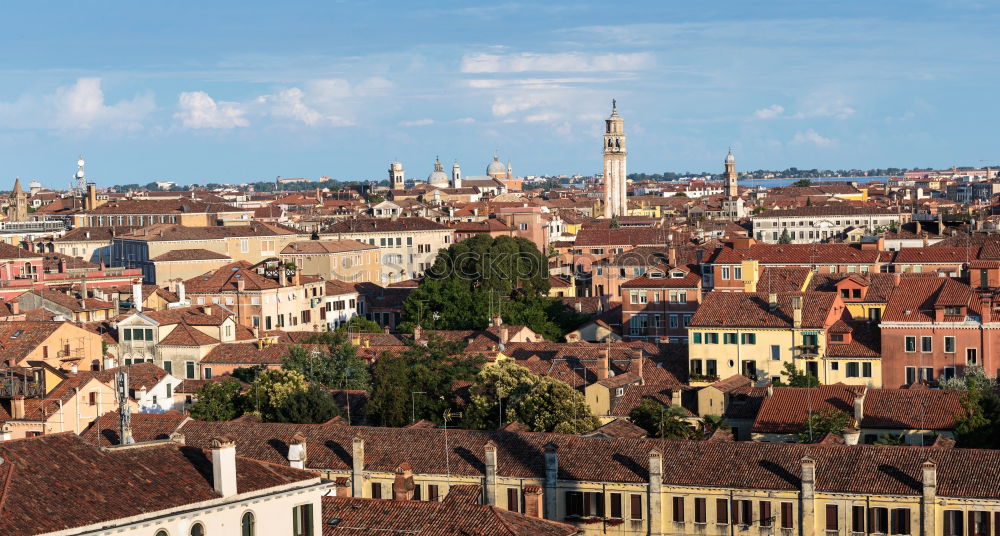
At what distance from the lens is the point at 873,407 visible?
3497cm

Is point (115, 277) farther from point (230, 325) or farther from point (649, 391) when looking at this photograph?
point (649, 391)

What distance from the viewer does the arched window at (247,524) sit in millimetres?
18995

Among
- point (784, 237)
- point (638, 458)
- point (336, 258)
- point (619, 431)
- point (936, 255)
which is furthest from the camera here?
point (784, 237)

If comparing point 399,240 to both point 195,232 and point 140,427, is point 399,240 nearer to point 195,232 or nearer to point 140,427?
point 195,232

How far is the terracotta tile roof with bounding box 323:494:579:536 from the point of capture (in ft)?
72.9

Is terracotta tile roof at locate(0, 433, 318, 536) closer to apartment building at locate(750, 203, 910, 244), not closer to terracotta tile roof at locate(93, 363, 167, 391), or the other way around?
terracotta tile roof at locate(93, 363, 167, 391)

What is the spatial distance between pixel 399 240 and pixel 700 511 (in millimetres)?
62738

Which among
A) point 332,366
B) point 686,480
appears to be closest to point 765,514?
point 686,480

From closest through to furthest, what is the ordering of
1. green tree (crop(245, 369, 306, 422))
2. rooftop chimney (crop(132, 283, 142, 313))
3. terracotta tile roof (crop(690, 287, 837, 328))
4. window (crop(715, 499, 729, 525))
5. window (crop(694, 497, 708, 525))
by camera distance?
window (crop(715, 499, 729, 525)) < window (crop(694, 497, 708, 525)) < green tree (crop(245, 369, 306, 422)) < terracotta tile roof (crop(690, 287, 837, 328)) < rooftop chimney (crop(132, 283, 142, 313))

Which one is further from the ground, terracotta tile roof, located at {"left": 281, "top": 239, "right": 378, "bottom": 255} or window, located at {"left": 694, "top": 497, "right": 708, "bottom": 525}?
terracotta tile roof, located at {"left": 281, "top": 239, "right": 378, "bottom": 255}

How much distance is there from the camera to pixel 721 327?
44312mm

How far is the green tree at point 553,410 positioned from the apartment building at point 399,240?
50472 mm

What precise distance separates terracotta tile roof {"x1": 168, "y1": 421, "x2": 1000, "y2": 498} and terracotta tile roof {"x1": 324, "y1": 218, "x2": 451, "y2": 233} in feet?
188

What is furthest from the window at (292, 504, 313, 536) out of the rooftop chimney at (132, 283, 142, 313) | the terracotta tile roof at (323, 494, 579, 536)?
the rooftop chimney at (132, 283, 142, 313)
